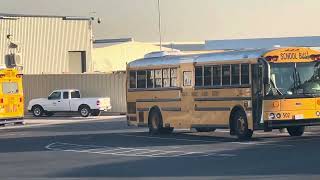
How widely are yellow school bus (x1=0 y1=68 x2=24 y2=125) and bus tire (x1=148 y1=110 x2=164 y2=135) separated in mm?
11254

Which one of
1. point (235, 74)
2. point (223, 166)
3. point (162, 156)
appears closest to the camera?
point (223, 166)

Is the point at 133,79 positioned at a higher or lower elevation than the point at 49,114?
higher

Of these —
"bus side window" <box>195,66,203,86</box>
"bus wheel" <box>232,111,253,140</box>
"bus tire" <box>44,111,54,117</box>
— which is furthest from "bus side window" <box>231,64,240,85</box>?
"bus tire" <box>44,111,54,117</box>

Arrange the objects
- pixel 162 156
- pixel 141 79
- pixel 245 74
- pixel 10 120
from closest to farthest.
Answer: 1. pixel 162 156
2. pixel 245 74
3. pixel 141 79
4. pixel 10 120

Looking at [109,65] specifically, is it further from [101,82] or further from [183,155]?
[183,155]

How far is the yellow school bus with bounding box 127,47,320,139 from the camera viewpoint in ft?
75.2

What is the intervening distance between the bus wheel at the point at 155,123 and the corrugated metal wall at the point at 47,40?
2905 cm

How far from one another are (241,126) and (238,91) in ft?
3.50

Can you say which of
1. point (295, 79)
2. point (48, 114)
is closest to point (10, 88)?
point (48, 114)

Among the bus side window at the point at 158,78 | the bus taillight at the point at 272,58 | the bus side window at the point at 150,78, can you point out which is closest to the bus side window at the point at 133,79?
the bus side window at the point at 150,78

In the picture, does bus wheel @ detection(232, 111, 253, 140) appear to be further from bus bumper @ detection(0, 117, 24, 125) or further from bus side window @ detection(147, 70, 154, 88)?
bus bumper @ detection(0, 117, 24, 125)

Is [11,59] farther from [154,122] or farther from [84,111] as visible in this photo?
[154,122]

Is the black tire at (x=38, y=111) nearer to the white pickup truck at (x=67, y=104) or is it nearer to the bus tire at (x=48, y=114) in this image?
the white pickup truck at (x=67, y=104)

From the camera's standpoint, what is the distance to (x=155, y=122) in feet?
93.0
